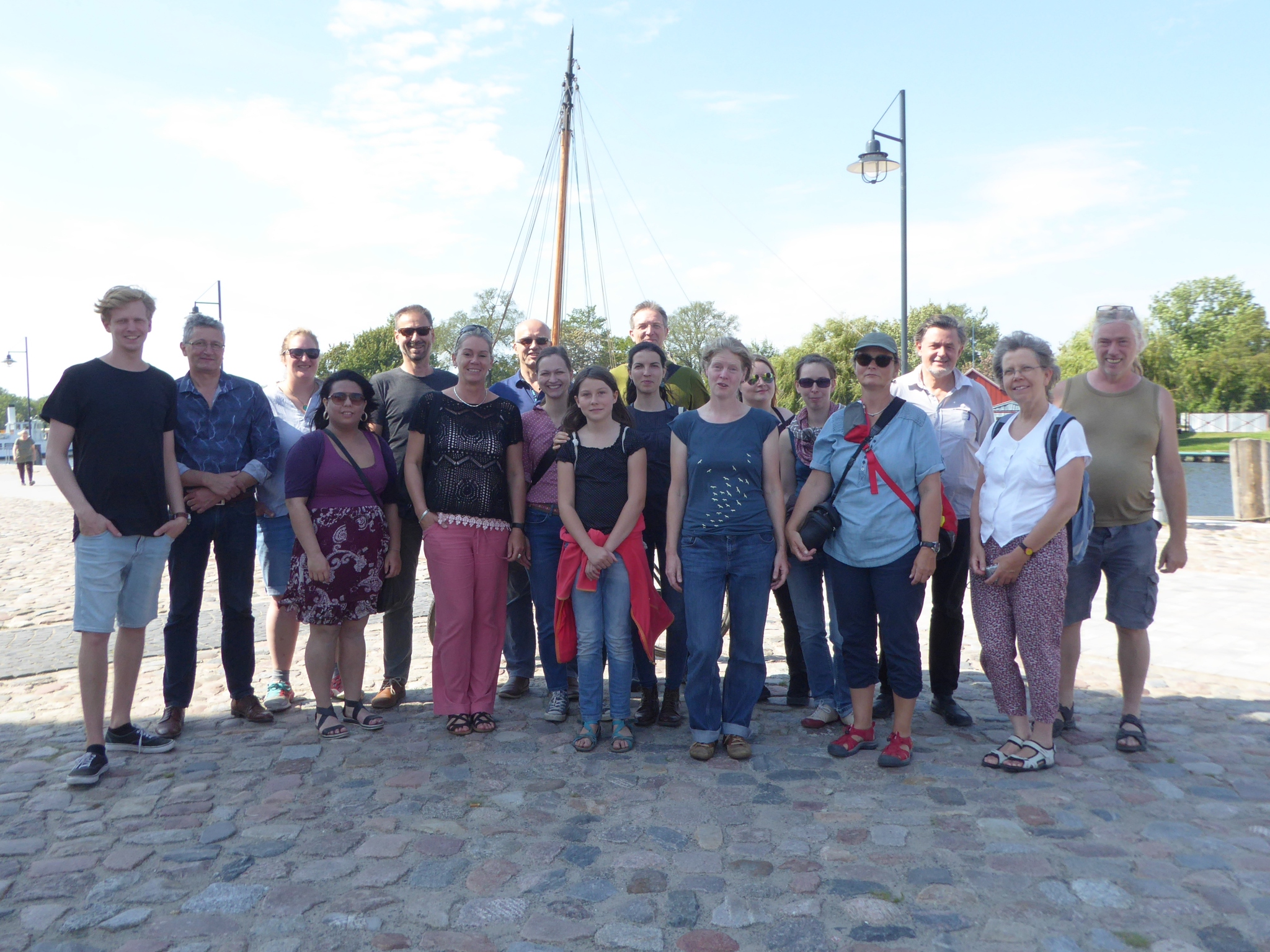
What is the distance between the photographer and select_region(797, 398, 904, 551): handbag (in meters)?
4.84

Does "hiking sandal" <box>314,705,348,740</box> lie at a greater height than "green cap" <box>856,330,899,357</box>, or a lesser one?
lesser

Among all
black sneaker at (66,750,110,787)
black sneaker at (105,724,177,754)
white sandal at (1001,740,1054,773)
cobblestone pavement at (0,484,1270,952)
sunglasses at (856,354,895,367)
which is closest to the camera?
cobblestone pavement at (0,484,1270,952)

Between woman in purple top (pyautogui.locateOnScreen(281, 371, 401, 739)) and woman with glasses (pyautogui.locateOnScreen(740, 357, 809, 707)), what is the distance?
2191mm

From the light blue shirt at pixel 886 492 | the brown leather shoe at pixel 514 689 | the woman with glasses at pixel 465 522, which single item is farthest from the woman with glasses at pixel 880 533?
the brown leather shoe at pixel 514 689

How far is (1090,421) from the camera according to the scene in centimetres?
501

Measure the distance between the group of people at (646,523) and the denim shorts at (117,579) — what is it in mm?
13

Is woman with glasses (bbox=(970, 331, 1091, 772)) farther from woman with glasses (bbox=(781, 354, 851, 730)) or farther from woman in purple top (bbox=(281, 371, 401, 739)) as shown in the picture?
woman in purple top (bbox=(281, 371, 401, 739))

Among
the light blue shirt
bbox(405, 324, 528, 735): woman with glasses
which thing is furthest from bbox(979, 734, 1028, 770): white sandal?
bbox(405, 324, 528, 735): woman with glasses

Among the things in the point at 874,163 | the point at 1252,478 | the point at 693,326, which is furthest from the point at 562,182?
the point at 693,326

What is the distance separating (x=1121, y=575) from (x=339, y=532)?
165 inches

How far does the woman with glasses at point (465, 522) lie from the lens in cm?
522

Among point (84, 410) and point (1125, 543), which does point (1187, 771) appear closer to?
point (1125, 543)

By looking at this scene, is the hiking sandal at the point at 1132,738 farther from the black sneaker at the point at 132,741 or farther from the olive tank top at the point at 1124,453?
the black sneaker at the point at 132,741

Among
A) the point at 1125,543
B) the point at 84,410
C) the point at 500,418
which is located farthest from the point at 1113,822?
the point at 84,410
